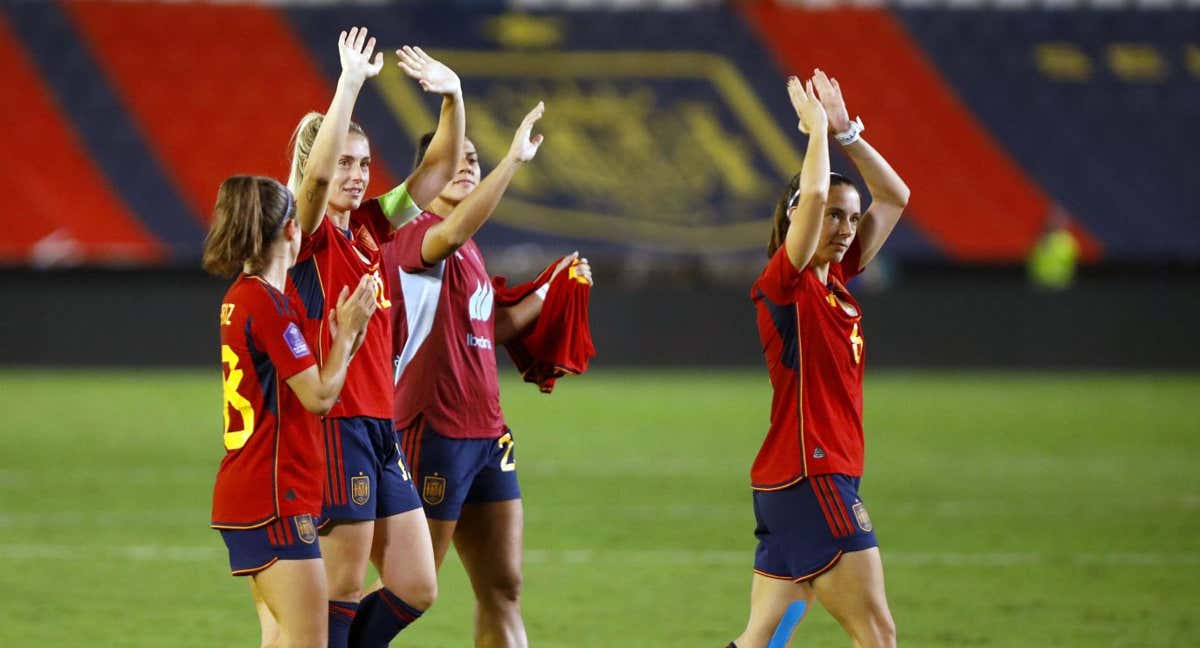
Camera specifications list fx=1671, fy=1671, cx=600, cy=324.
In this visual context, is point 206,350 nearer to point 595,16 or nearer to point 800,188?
point 595,16

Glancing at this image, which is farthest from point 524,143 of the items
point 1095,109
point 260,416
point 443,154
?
point 1095,109

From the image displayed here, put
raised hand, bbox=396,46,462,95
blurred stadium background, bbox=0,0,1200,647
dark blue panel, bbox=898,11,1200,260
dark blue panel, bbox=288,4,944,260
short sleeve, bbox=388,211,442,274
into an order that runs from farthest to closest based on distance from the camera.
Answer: dark blue panel, bbox=898,11,1200,260 → dark blue panel, bbox=288,4,944,260 → blurred stadium background, bbox=0,0,1200,647 → short sleeve, bbox=388,211,442,274 → raised hand, bbox=396,46,462,95

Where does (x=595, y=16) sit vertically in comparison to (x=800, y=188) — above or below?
above

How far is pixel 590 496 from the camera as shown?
12.7 m

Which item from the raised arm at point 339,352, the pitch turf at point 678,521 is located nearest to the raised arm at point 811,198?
the raised arm at point 339,352

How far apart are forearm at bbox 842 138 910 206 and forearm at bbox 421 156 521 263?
1.22 m

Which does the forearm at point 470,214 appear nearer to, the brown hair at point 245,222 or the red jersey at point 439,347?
the red jersey at point 439,347

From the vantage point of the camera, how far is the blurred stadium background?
927 centimetres

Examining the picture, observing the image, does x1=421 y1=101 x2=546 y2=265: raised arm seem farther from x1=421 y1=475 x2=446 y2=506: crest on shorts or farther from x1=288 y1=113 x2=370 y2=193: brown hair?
x1=421 y1=475 x2=446 y2=506: crest on shorts

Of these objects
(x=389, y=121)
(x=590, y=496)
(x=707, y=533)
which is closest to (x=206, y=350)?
(x=389, y=121)

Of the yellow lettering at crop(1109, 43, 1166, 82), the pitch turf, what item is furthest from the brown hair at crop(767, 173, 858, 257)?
the yellow lettering at crop(1109, 43, 1166, 82)

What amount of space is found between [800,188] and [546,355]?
65.5 inches

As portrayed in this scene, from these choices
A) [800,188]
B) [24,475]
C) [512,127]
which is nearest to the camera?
[800,188]

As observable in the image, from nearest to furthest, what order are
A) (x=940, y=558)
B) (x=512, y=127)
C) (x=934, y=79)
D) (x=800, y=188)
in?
(x=800, y=188) → (x=940, y=558) → (x=512, y=127) → (x=934, y=79)
